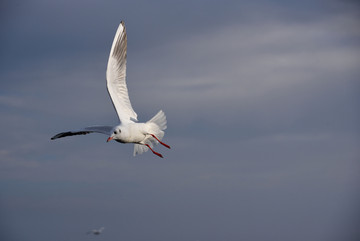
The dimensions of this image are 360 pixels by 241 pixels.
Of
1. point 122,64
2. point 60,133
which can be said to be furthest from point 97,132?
point 122,64

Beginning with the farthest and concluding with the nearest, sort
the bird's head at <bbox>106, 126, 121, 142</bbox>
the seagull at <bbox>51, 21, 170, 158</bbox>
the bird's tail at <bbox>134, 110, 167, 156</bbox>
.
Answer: the bird's tail at <bbox>134, 110, 167, 156</bbox> < the seagull at <bbox>51, 21, 170, 158</bbox> < the bird's head at <bbox>106, 126, 121, 142</bbox>

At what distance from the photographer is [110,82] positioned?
19.2 meters

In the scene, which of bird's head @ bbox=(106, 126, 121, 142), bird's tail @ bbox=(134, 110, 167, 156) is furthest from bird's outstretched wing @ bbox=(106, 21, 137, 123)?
bird's head @ bbox=(106, 126, 121, 142)

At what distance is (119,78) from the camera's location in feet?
64.3

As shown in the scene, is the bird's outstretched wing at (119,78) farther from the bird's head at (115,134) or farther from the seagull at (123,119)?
the bird's head at (115,134)

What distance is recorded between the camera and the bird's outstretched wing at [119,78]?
1877 cm

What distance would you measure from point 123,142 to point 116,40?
15.5 feet

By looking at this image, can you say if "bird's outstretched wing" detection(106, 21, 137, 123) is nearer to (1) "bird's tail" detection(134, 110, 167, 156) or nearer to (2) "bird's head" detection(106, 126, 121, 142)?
(1) "bird's tail" detection(134, 110, 167, 156)

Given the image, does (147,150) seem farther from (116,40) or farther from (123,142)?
(116,40)

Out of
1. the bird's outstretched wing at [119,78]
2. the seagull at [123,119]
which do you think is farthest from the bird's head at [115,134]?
the bird's outstretched wing at [119,78]

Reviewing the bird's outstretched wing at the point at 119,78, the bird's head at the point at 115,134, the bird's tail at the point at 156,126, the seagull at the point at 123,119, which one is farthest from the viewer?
the bird's outstretched wing at the point at 119,78

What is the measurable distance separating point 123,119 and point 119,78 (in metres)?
2.07

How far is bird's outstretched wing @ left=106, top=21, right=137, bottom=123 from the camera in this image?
18766 mm

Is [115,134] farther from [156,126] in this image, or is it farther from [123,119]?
[156,126]
